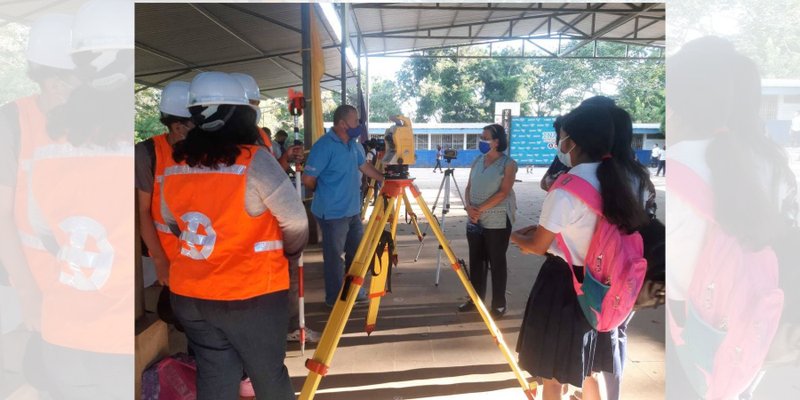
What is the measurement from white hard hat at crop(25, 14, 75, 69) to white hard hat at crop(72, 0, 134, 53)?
0.08 ft

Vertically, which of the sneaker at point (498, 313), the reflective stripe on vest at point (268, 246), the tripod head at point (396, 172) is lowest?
the sneaker at point (498, 313)

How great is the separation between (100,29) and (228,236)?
0.69m

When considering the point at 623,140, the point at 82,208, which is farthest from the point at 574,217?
the point at 82,208

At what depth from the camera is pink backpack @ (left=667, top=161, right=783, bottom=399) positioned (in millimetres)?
1336

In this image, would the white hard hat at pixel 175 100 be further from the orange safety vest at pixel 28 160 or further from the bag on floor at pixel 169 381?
the bag on floor at pixel 169 381

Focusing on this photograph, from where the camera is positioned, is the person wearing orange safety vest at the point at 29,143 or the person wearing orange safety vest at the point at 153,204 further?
the person wearing orange safety vest at the point at 153,204

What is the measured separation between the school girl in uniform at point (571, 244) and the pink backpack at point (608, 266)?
27mm

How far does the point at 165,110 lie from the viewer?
7.26 ft

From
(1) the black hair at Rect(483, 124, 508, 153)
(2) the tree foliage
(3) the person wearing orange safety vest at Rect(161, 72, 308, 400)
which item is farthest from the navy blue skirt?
(2) the tree foliage

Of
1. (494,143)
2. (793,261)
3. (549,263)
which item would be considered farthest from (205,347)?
(494,143)

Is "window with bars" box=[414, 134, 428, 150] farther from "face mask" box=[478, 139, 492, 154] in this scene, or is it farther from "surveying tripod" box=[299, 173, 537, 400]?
"surveying tripod" box=[299, 173, 537, 400]

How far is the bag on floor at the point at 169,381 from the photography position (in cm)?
193

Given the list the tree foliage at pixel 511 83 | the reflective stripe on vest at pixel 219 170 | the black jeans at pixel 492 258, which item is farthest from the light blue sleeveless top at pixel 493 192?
the tree foliage at pixel 511 83

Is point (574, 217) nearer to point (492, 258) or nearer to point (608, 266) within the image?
point (608, 266)
